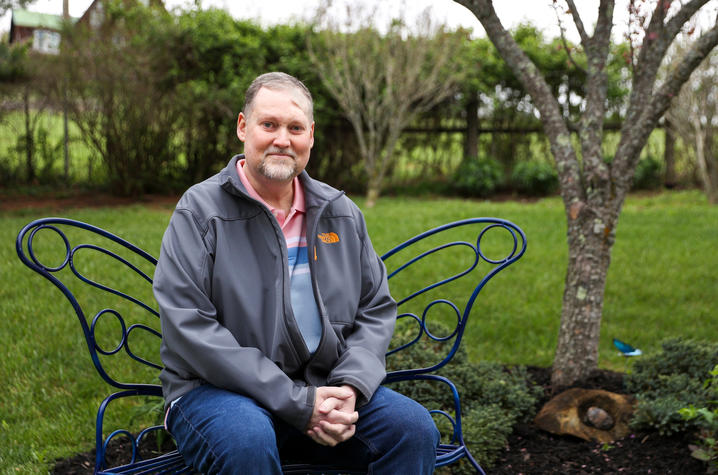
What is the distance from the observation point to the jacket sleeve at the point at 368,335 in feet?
6.98

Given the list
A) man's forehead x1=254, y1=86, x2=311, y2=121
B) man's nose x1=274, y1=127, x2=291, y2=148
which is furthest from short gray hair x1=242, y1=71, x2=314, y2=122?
man's nose x1=274, y1=127, x2=291, y2=148

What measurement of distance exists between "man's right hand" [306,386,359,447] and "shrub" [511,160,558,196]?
434 inches

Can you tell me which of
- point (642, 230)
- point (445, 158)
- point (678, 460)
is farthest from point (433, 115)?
point (678, 460)

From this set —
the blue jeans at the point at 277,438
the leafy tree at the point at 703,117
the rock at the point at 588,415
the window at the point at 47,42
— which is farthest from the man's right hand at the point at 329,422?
the leafy tree at the point at 703,117

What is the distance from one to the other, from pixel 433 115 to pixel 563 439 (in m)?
10.4

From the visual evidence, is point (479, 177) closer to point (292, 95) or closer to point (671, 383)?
point (671, 383)

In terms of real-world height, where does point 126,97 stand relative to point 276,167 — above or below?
above

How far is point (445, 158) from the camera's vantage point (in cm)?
1329

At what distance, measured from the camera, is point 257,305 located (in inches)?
83.7

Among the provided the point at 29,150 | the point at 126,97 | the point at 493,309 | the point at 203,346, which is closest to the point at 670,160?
the point at 493,309

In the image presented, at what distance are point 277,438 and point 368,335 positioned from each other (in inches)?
17.5

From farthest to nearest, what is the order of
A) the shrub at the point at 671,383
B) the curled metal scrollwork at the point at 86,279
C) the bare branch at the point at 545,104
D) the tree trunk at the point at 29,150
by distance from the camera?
the tree trunk at the point at 29,150 → the bare branch at the point at 545,104 → the shrub at the point at 671,383 → the curled metal scrollwork at the point at 86,279

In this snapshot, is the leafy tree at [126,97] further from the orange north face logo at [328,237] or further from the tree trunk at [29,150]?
the orange north face logo at [328,237]

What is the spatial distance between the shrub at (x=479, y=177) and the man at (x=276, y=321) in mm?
10256
